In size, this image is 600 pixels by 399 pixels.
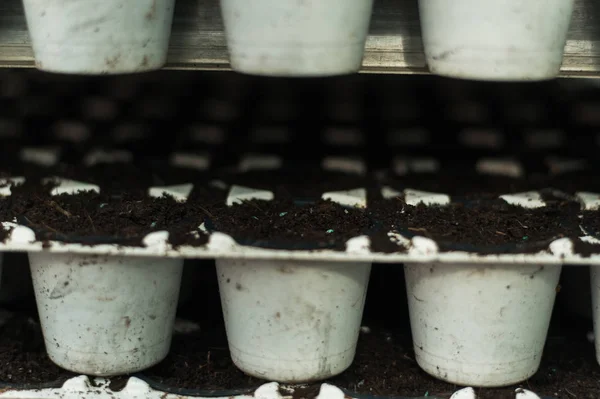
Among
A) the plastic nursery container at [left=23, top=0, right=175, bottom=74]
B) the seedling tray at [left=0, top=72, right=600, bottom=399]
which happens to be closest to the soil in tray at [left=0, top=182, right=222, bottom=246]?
the seedling tray at [left=0, top=72, right=600, bottom=399]

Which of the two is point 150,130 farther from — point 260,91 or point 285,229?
point 285,229

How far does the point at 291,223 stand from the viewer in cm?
99

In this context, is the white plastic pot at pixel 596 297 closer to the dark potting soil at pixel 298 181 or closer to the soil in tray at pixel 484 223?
the soil in tray at pixel 484 223

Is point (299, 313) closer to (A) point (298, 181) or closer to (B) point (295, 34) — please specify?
(A) point (298, 181)

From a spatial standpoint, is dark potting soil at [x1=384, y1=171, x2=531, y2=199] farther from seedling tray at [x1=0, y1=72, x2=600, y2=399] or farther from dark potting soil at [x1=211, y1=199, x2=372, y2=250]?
dark potting soil at [x1=211, y1=199, x2=372, y2=250]

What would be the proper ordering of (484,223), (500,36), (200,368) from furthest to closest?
(200,368), (484,223), (500,36)

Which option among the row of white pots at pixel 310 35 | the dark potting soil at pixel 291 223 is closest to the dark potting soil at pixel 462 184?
the dark potting soil at pixel 291 223

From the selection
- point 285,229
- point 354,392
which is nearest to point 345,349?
point 354,392

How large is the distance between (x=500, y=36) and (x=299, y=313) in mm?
439

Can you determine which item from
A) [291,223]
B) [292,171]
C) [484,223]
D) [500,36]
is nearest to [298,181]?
[292,171]

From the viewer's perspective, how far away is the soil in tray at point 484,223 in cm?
94

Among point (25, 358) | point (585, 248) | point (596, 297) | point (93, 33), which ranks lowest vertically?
point (25, 358)

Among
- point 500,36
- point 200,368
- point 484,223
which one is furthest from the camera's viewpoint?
point 200,368

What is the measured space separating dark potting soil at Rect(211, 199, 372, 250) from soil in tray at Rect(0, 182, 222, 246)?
45 millimetres
